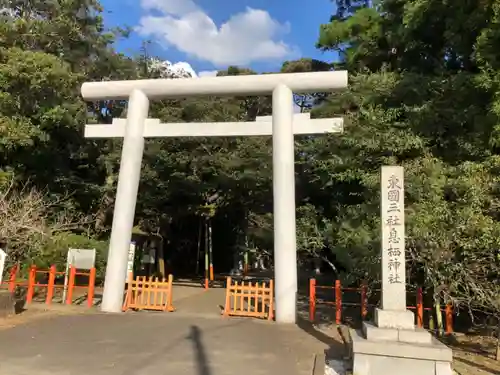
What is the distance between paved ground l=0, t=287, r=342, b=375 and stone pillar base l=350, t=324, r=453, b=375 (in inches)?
33.0

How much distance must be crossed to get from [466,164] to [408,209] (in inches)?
55.1

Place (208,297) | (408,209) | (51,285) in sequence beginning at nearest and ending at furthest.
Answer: (408,209) → (51,285) → (208,297)

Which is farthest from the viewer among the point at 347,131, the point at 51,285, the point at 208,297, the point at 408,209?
the point at 208,297

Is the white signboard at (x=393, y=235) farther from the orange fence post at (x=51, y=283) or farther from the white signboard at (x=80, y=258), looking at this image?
the orange fence post at (x=51, y=283)

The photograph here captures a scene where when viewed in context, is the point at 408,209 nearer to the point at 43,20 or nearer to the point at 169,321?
the point at 169,321

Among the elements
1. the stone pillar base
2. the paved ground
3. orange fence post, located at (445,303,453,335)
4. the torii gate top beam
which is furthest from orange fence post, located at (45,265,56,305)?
orange fence post, located at (445,303,453,335)

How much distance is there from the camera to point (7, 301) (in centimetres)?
966

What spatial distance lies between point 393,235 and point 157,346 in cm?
408

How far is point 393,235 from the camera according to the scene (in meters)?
6.39

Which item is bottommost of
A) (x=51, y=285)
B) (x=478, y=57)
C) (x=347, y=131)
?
(x=51, y=285)

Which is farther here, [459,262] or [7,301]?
[7,301]

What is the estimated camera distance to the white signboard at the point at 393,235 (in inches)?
243

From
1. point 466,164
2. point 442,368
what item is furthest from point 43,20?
point 442,368

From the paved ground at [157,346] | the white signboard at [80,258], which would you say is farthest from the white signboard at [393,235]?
the white signboard at [80,258]
